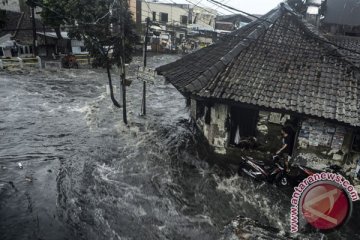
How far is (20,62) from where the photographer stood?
91.5 feet

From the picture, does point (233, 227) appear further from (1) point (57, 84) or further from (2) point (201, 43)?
(2) point (201, 43)

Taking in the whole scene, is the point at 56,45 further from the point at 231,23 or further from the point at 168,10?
the point at 231,23

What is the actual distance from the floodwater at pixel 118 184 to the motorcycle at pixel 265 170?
350 millimetres

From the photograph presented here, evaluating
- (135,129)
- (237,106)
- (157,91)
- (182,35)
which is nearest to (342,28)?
(157,91)

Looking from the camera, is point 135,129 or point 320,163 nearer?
point 320,163

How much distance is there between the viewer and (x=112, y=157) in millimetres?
12750

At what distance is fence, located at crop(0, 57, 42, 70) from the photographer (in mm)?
27078

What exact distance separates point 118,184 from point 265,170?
5.60m

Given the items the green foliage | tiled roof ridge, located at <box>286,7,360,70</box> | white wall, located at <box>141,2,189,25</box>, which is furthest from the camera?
white wall, located at <box>141,2,189,25</box>

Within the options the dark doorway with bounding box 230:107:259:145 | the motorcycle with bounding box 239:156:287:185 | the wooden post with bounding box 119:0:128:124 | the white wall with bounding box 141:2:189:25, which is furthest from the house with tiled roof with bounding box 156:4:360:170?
the white wall with bounding box 141:2:189:25

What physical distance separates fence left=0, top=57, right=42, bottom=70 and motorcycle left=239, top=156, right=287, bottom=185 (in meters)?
25.4

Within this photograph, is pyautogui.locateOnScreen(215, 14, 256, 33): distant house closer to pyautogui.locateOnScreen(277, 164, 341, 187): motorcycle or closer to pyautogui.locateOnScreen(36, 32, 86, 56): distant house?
pyautogui.locateOnScreen(36, 32, 86, 56): distant house

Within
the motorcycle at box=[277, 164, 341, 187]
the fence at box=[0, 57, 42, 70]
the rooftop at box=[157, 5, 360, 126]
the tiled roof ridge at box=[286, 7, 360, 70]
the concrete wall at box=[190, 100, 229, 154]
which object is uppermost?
the tiled roof ridge at box=[286, 7, 360, 70]

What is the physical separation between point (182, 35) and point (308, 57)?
136 ft
